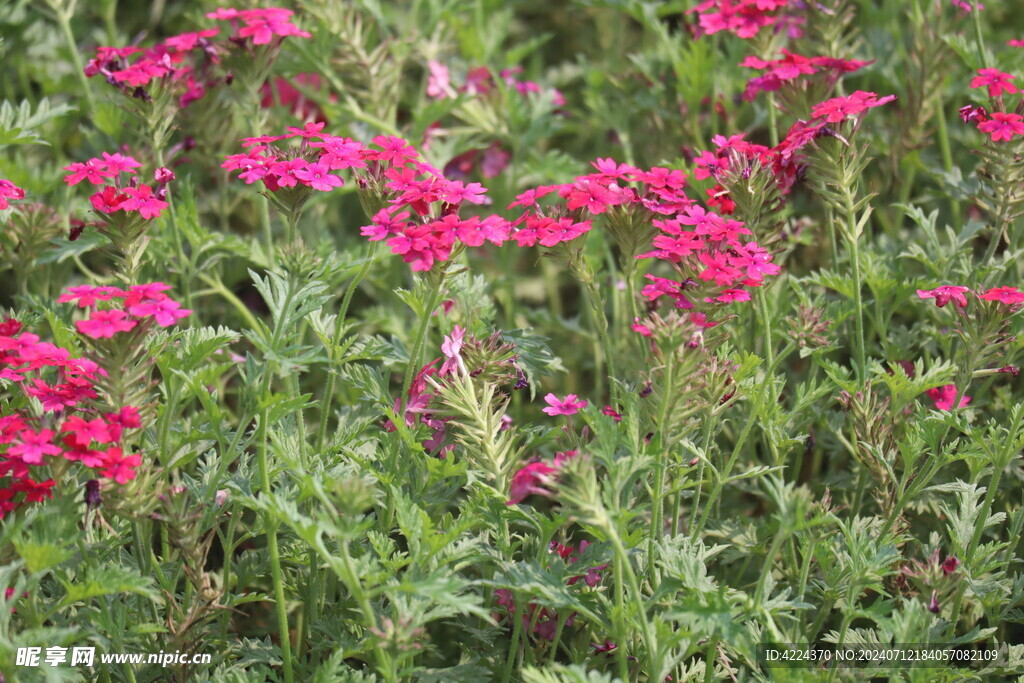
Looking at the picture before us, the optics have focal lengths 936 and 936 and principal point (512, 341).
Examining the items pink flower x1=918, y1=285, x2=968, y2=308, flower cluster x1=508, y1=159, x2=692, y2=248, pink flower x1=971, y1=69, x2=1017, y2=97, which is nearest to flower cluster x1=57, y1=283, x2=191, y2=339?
flower cluster x1=508, y1=159, x2=692, y2=248

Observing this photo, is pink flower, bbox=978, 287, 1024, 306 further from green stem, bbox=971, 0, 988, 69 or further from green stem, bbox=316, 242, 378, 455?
green stem, bbox=316, 242, 378, 455

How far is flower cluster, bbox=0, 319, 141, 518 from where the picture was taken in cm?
218

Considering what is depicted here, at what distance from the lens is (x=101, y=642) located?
2.27m

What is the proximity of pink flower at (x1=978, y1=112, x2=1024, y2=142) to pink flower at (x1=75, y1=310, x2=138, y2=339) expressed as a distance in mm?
2380

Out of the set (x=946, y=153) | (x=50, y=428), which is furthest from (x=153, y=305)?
(x=946, y=153)

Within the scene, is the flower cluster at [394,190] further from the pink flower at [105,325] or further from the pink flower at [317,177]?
the pink flower at [105,325]

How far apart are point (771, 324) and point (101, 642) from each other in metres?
2.21

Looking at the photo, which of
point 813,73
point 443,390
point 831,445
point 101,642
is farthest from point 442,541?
point 813,73

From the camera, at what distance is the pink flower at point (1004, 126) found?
2.68m

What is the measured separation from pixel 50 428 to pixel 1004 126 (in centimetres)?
272

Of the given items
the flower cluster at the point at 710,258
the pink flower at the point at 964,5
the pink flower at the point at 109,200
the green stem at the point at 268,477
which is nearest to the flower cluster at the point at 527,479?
the flower cluster at the point at 710,258

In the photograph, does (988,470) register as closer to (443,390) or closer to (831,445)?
(831,445)

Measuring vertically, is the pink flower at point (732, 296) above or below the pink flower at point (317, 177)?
below

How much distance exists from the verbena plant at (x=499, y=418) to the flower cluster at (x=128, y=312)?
1 centimetres
